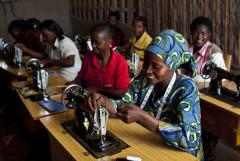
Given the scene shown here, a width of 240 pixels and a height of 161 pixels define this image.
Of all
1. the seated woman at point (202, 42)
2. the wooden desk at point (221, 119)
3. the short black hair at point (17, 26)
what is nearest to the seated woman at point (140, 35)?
the seated woman at point (202, 42)

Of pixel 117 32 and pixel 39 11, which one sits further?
pixel 39 11

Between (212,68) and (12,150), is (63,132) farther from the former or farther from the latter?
(12,150)

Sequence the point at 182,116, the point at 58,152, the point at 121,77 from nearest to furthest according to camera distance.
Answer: the point at 182,116 < the point at 58,152 < the point at 121,77

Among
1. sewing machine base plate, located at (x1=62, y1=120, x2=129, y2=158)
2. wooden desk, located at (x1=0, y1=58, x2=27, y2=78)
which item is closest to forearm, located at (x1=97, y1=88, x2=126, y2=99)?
sewing machine base plate, located at (x1=62, y1=120, x2=129, y2=158)

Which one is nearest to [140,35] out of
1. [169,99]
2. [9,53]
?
[9,53]

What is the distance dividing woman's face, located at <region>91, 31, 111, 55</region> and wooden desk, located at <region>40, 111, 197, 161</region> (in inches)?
33.6

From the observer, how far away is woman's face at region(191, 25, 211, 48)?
9.99 ft

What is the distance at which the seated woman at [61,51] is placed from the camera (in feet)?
11.0

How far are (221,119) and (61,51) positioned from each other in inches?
77.9

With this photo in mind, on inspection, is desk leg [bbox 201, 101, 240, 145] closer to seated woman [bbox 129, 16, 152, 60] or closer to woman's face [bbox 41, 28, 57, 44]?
woman's face [bbox 41, 28, 57, 44]

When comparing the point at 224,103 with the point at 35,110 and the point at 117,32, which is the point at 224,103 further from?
the point at 117,32

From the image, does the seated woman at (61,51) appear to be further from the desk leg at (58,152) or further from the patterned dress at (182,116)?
the patterned dress at (182,116)

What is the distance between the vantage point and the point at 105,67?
8.21 feet

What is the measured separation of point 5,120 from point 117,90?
2.41 meters
